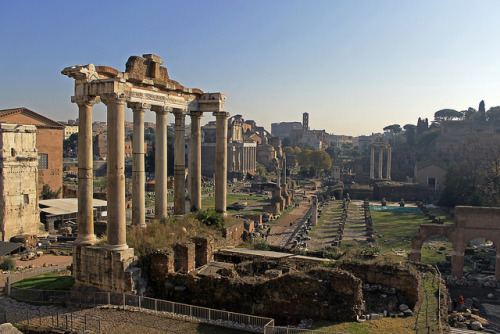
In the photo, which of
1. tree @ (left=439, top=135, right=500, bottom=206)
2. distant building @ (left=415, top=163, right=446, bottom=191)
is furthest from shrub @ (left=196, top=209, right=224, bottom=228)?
distant building @ (left=415, top=163, right=446, bottom=191)

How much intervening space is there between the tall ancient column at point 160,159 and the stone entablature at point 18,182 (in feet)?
61.6

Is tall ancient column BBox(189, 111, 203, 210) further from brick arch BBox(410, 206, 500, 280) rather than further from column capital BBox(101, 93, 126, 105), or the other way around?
brick arch BBox(410, 206, 500, 280)

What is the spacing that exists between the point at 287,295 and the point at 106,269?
5.42 m

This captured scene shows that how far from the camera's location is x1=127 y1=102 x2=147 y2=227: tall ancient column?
15.5 m

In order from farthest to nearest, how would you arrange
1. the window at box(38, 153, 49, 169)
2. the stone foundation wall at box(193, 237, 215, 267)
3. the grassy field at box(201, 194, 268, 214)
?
the grassy field at box(201, 194, 268, 214) < the window at box(38, 153, 49, 169) < the stone foundation wall at box(193, 237, 215, 267)

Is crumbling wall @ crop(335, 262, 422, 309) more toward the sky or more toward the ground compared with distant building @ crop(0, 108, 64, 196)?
more toward the ground

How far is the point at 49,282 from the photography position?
16016 millimetres

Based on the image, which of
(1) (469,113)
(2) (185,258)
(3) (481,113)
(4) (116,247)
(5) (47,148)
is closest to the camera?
(4) (116,247)

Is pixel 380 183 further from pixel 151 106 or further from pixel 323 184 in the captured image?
A: pixel 151 106

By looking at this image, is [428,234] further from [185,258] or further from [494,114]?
[494,114]

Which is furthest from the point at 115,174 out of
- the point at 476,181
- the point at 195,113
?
the point at 476,181

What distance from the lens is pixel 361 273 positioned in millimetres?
13734

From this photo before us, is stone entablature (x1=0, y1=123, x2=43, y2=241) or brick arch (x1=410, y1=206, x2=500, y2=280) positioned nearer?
brick arch (x1=410, y1=206, x2=500, y2=280)

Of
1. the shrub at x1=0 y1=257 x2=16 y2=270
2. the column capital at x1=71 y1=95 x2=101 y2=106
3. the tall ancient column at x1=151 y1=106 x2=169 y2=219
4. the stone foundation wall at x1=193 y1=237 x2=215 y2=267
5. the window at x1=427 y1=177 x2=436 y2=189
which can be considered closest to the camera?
the column capital at x1=71 y1=95 x2=101 y2=106
